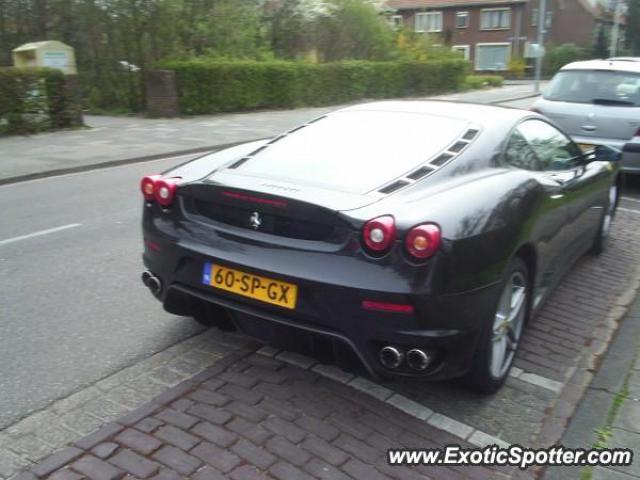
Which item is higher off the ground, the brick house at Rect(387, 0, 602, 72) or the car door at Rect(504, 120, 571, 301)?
the brick house at Rect(387, 0, 602, 72)

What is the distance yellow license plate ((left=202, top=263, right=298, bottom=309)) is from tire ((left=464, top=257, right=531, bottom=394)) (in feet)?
3.08

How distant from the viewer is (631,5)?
185 ft

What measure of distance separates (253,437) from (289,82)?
1880cm

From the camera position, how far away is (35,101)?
527 inches

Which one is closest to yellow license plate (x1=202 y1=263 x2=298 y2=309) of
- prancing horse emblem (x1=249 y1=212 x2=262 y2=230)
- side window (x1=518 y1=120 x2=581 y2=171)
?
prancing horse emblem (x1=249 y1=212 x2=262 y2=230)

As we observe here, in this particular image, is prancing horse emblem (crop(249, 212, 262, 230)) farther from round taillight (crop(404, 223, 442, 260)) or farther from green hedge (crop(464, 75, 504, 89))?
green hedge (crop(464, 75, 504, 89))

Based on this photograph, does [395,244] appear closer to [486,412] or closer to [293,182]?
[293,182]

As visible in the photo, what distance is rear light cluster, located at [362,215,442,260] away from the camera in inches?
107

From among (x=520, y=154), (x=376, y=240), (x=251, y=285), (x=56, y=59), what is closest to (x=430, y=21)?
(x=56, y=59)

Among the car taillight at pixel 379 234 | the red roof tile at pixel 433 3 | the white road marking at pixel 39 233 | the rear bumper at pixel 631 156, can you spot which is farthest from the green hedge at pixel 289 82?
the red roof tile at pixel 433 3

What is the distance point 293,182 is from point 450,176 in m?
0.81

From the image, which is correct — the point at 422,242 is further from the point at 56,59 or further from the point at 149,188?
the point at 56,59

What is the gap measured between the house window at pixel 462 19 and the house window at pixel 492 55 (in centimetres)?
234

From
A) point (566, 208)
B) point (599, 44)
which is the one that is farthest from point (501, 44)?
point (566, 208)
